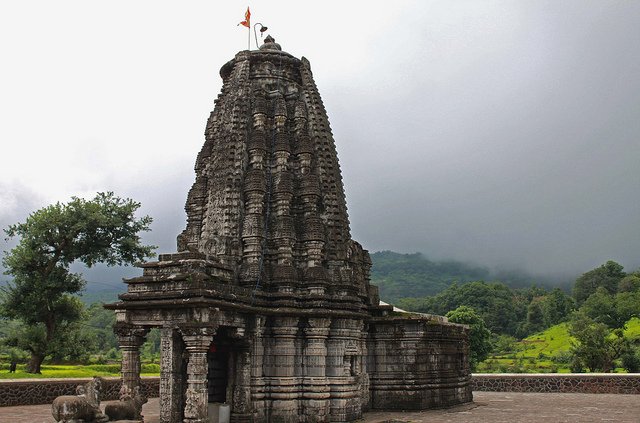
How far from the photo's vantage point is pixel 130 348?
1511 cm

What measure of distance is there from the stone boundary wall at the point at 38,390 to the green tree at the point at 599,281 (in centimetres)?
10224

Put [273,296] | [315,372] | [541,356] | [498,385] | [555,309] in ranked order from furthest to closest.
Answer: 1. [555,309]
2. [541,356]
3. [498,385]
4. [273,296]
5. [315,372]

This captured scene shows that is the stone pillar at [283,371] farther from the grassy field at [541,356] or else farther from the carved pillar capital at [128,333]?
the grassy field at [541,356]

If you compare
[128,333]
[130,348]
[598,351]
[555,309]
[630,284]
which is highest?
[630,284]

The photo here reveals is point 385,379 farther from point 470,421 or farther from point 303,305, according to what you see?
point 303,305

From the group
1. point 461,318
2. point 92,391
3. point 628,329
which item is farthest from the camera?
point 628,329

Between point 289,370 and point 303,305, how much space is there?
178cm

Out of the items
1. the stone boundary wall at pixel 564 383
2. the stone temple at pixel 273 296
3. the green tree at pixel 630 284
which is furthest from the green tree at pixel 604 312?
the stone temple at pixel 273 296

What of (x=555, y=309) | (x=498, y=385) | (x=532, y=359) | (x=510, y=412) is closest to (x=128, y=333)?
(x=510, y=412)

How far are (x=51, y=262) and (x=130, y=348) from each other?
51.8 feet

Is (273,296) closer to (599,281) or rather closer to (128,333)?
(128,333)

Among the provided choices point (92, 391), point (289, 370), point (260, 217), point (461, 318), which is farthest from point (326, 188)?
point (461, 318)

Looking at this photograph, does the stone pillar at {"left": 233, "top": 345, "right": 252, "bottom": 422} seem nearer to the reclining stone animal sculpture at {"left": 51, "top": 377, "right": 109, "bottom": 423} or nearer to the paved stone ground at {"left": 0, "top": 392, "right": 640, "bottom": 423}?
the paved stone ground at {"left": 0, "top": 392, "right": 640, "bottom": 423}

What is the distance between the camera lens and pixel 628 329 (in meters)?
62.2
